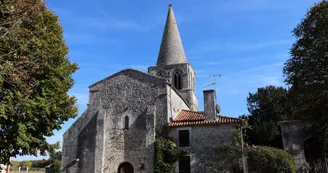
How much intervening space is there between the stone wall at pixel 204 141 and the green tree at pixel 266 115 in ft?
40.0

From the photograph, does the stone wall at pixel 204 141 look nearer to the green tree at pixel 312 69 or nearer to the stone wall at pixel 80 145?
the green tree at pixel 312 69

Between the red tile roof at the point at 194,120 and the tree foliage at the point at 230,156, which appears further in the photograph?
the red tile roof at the point at 194,120

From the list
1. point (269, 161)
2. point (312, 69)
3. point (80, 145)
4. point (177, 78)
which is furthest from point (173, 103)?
point (177, 78)

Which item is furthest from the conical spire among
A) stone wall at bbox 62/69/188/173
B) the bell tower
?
stone wall at bbox 62/69/188/173

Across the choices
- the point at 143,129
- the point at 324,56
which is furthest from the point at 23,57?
the point at 324,56

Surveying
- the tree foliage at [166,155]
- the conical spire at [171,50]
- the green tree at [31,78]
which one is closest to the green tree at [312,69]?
the tree foliage at [166,155]

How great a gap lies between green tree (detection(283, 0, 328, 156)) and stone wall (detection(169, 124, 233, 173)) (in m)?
5.34

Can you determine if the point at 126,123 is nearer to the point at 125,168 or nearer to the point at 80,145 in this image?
the point at 125,168

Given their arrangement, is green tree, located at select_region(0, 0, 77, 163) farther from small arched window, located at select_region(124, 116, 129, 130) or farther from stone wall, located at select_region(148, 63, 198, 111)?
stone wall, located at select_region(148, 63, 198, 111)

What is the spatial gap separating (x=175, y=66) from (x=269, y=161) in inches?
775

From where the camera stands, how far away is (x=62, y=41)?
1541 cm

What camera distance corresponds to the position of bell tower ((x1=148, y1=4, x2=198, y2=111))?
35.3 meters

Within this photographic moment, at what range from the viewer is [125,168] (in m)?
22.2

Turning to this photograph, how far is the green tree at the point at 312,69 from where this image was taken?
15.6 meters
